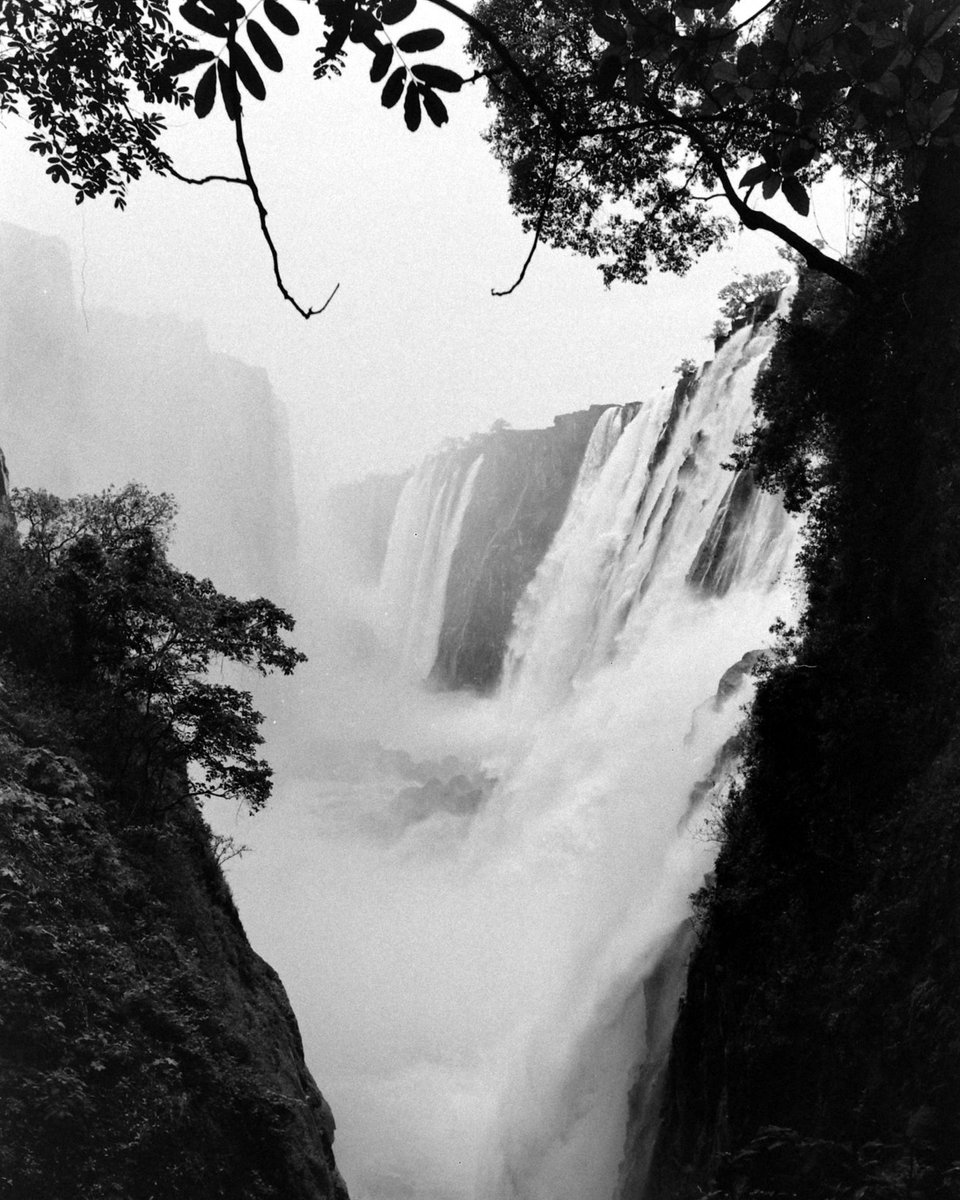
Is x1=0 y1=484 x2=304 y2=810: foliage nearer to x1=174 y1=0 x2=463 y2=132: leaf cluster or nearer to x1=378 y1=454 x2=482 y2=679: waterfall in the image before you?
x1=174 y1=0 x2=463 y2=132: leaf cluster

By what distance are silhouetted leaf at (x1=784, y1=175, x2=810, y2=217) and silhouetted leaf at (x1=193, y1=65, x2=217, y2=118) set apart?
62.0 inches

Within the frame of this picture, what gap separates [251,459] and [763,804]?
52.6 metres

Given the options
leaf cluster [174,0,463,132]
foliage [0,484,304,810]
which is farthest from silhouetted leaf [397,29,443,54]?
foliage [0,484,304,810]

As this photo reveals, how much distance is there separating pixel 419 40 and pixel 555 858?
1848 centimetres

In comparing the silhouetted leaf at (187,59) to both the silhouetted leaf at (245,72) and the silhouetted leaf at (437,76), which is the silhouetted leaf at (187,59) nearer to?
the silhouetted leaf at (245,72)

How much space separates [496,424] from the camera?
166 feet

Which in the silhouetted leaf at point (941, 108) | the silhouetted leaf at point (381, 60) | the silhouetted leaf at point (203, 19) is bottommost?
the silhouetted leaf at point (203, 19)

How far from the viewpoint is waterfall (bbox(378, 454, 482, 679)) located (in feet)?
130

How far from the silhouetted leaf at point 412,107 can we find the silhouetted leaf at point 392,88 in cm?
3

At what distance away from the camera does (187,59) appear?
81.1 inches

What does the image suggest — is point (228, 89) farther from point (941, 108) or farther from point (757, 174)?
point (941, 108)

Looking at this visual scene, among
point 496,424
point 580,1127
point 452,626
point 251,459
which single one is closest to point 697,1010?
point 580,1127

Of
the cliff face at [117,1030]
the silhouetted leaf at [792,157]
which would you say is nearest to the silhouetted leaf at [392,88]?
the silhouetted leaf at [792,157]

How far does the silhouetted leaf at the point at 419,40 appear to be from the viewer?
2.03m
